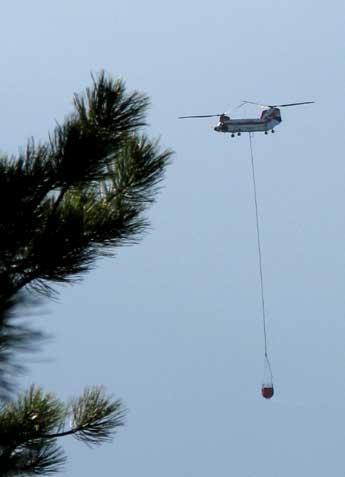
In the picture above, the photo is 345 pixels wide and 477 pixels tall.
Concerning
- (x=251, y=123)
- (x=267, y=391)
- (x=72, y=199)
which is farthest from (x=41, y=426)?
(x=251, y=123)

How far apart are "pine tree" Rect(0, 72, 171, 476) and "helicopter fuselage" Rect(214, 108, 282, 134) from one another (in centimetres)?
1110

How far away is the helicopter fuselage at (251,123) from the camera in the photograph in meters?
18.3

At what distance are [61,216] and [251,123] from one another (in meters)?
12.1

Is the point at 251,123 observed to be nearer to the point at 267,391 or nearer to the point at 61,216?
the point at 267,391

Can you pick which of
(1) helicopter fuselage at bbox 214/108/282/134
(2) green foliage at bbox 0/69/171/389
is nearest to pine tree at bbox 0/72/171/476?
(2) green foliage at bbox 0/69/171/389

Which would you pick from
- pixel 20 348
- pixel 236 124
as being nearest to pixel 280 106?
pixel 236 124

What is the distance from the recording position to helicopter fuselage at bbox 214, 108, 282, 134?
721 inches

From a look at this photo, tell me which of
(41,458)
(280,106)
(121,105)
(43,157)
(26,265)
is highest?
(280,106)

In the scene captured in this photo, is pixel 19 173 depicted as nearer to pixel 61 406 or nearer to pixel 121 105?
pixel 121 105

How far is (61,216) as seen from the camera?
656 centimetres

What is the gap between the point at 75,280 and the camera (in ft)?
21.6

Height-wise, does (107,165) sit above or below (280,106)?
below

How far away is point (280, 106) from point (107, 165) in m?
11.3

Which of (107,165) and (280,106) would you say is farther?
(280,106)
